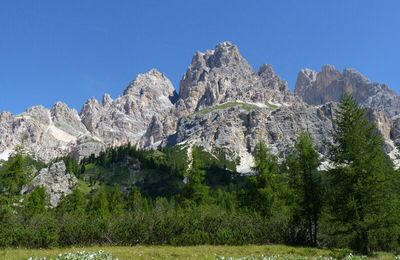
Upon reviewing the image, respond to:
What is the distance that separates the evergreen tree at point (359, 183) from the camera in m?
30.7

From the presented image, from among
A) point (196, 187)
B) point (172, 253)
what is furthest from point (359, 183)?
point (196, 187)

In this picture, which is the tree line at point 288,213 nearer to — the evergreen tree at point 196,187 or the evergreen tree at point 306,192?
the evergreen tree at point 306,192

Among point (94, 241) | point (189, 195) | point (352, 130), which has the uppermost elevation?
point (352, 130)

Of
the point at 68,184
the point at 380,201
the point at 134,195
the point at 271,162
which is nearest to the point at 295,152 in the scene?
the point at 271,162

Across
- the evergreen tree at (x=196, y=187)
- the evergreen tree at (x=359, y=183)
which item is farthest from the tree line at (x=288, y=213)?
the evergreen tree at (x=196, y=187)

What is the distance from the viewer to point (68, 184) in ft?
626

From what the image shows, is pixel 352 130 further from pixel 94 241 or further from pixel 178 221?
pixel 94 241

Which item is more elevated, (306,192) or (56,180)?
(56,180)

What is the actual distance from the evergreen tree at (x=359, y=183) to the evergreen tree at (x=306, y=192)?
730 cm

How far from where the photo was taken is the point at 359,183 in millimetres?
30672

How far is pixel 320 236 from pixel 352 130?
49.7ft

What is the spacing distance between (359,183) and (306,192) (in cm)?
1219

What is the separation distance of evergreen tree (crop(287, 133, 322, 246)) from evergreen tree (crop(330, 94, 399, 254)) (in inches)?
288

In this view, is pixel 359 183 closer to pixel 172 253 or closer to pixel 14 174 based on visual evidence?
pixel 172 253
